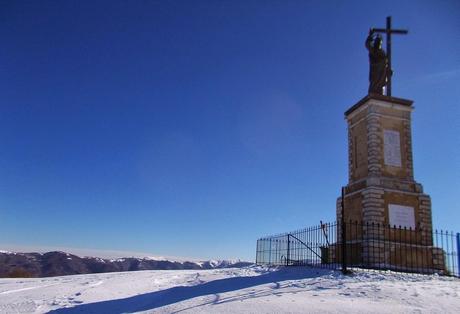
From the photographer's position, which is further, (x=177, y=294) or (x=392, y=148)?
(x=392, y=148)

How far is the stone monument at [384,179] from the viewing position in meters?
18.0

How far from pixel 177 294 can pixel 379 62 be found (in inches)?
724

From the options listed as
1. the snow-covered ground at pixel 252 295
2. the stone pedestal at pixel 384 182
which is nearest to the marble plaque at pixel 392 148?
the stone pedestal at pixel 384 182

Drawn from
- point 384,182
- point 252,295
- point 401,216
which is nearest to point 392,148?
point 384,182

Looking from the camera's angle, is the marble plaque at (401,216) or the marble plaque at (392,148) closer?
the marble plaque at (401,216)

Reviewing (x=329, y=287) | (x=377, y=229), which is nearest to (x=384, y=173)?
(x=377, y=229)

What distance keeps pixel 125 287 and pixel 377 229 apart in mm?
11730

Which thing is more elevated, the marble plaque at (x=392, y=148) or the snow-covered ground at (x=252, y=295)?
the marble plaque at (x=392, y=148)

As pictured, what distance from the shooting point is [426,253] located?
60.1 ft

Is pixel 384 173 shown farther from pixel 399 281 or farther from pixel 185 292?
pixel 185 292

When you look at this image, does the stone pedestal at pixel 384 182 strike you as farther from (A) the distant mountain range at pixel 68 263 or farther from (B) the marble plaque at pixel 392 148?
(A) the distant mountain range at pixel 68 263

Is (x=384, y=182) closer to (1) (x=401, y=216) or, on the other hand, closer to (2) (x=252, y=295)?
(1) (x=401, y=216)

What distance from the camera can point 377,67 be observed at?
74.1 feet

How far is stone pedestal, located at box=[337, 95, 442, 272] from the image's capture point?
18.2 m
